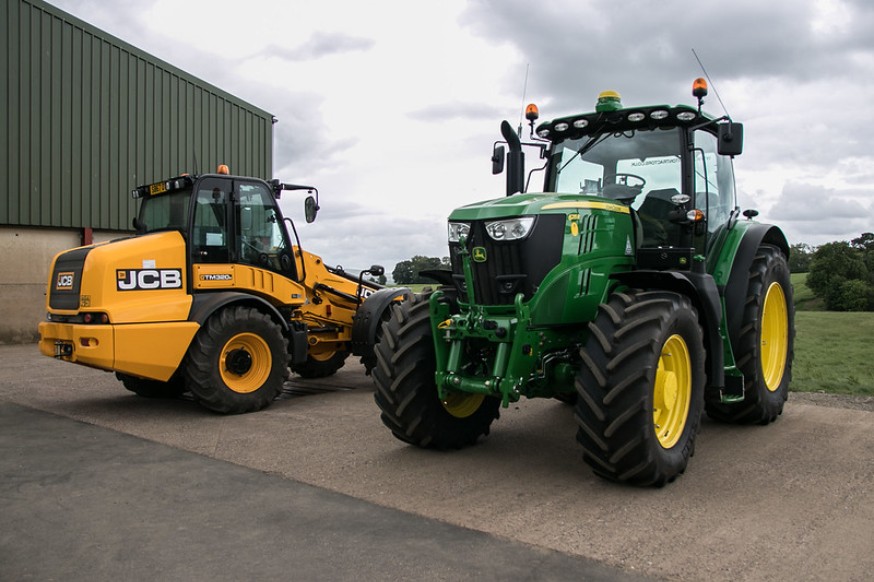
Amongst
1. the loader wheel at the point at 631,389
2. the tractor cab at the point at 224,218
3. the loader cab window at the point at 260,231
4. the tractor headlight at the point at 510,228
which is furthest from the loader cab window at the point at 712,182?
the loader cab window at the point at 260,231

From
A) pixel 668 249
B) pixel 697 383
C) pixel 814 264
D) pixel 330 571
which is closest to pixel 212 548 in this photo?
pixel 330 571

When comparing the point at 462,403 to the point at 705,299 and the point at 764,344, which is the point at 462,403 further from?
the point at 764,344

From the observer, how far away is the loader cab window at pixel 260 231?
8.37 metres

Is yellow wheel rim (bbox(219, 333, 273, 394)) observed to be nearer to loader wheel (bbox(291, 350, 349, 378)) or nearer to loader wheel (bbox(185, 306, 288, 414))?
loader wheel (bbox(185, 306, 288, 414))

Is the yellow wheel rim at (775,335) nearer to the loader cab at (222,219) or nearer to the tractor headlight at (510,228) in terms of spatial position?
the tractor headlight at (510,228)

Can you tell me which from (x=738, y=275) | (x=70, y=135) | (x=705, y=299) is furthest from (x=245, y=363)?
(x=70, y=135)

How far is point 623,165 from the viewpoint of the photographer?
6539mm

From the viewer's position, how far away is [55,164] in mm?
15648

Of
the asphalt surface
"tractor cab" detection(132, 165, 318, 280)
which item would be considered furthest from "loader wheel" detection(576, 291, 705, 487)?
"tractor cab" detection(132, 165, 318, 280)

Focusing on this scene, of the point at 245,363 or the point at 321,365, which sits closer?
the point at 245,363

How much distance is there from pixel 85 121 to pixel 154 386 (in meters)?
9.67

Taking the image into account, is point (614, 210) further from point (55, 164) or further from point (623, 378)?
point (55, 164)

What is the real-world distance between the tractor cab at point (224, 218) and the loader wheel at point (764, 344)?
4888mm

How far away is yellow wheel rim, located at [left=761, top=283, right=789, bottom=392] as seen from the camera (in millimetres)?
7430
